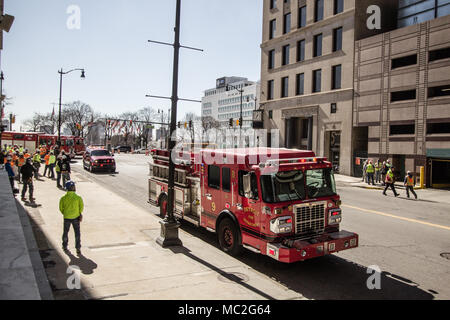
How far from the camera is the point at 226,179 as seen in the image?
891 cm

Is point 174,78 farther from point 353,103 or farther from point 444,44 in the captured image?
point 353,103

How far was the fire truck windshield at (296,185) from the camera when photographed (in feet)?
25.3

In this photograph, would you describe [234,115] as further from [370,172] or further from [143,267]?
[143,267]

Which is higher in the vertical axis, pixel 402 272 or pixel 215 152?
pixel 215 152

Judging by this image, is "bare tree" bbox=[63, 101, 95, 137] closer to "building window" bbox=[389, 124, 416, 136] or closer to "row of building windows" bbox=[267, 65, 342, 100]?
"row of building windows" bbox=[267, 65, 342, 100]

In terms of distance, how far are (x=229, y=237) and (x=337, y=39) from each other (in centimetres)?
3134

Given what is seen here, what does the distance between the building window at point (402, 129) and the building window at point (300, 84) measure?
449 inches

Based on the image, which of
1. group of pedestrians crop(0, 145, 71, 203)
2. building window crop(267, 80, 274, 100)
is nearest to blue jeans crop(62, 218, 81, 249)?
group of pedestrians crop(0, 145, 71, 203)

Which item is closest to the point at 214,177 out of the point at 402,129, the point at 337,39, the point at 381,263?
the point at 381,263

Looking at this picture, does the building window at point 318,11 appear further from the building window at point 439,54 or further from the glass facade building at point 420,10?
the building window at point 439,54
